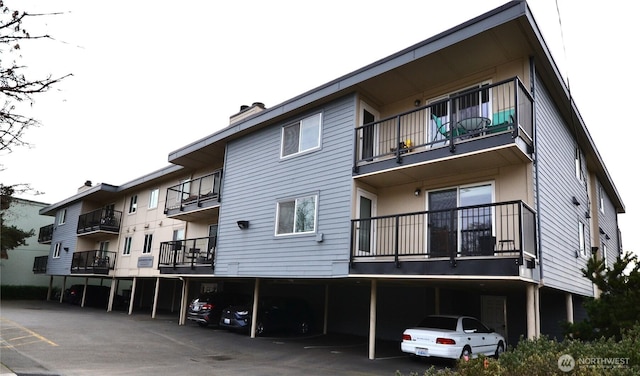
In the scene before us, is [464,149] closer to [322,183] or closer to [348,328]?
[322,183]

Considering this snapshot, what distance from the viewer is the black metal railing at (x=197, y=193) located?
19.4 m

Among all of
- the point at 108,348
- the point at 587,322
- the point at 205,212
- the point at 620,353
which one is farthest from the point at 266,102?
the point at 620,353

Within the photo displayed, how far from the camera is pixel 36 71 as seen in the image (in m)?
4.88

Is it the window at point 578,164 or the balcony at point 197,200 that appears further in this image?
the balcony at point 197,200

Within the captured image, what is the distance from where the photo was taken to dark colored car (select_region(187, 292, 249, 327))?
62.6 feet

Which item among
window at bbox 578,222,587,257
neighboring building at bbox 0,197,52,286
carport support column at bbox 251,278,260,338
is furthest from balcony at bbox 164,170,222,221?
neighboring building at bbox 0,197,52,286

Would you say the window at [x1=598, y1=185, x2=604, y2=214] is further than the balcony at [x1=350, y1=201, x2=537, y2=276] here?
Yes

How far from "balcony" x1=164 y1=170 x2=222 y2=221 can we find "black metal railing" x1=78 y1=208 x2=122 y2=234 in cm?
757

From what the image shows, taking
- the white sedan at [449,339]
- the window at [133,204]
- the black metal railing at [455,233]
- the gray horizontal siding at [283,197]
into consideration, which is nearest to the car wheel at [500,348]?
the white sedan at [449,339]

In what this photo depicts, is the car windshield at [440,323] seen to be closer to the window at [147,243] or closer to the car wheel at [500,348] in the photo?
the car wheel at [500,348]

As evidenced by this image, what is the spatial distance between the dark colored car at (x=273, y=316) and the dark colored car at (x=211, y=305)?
3.62ft

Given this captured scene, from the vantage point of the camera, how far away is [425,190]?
1296cm

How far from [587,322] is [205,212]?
50.3 ft

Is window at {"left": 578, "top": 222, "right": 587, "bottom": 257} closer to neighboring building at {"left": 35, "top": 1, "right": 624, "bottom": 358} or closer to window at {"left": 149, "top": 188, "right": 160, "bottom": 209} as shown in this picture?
neighboring building at {"left": 35, "top": 1, "right": 624, "bottom": 358}
